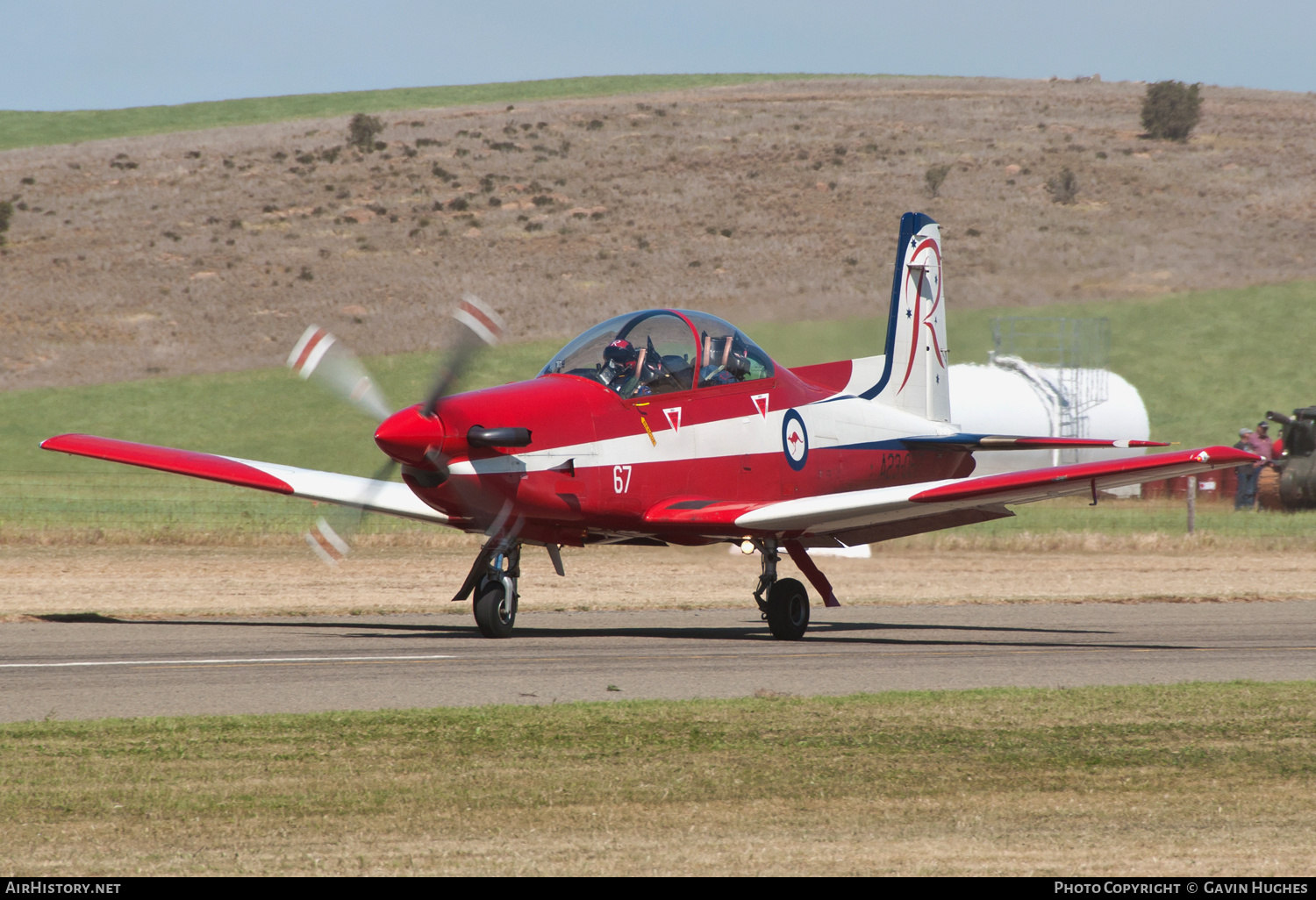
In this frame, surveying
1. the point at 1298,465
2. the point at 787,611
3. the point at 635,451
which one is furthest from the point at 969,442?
the point at 1298,465

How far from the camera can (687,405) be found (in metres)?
15.0

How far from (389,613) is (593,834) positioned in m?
12.5

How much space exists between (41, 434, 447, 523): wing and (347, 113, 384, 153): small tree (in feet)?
260

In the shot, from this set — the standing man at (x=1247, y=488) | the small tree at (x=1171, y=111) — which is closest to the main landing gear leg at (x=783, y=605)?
the standing man at (x=1247, y=488)

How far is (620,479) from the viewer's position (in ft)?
47.2

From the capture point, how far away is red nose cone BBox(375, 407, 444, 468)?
1276 centimetres

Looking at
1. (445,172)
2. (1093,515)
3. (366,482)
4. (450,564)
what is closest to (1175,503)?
(1093,515)

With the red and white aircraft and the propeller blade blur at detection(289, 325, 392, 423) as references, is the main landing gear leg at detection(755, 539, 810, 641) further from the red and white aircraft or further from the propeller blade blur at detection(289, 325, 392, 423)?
the propeller blade blur at detection(289, 325, 392, 423)

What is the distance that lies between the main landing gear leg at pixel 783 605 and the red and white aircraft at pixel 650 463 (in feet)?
0.06

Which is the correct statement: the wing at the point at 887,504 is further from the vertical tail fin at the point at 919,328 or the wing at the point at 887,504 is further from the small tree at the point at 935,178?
the small tree at the point at 935,178

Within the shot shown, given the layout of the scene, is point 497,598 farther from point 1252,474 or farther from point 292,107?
point 292,107

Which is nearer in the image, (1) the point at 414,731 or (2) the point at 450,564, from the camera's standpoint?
(1) the point at 414,731

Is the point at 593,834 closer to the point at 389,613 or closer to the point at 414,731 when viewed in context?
the point at 414,731

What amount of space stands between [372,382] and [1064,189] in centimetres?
7243
